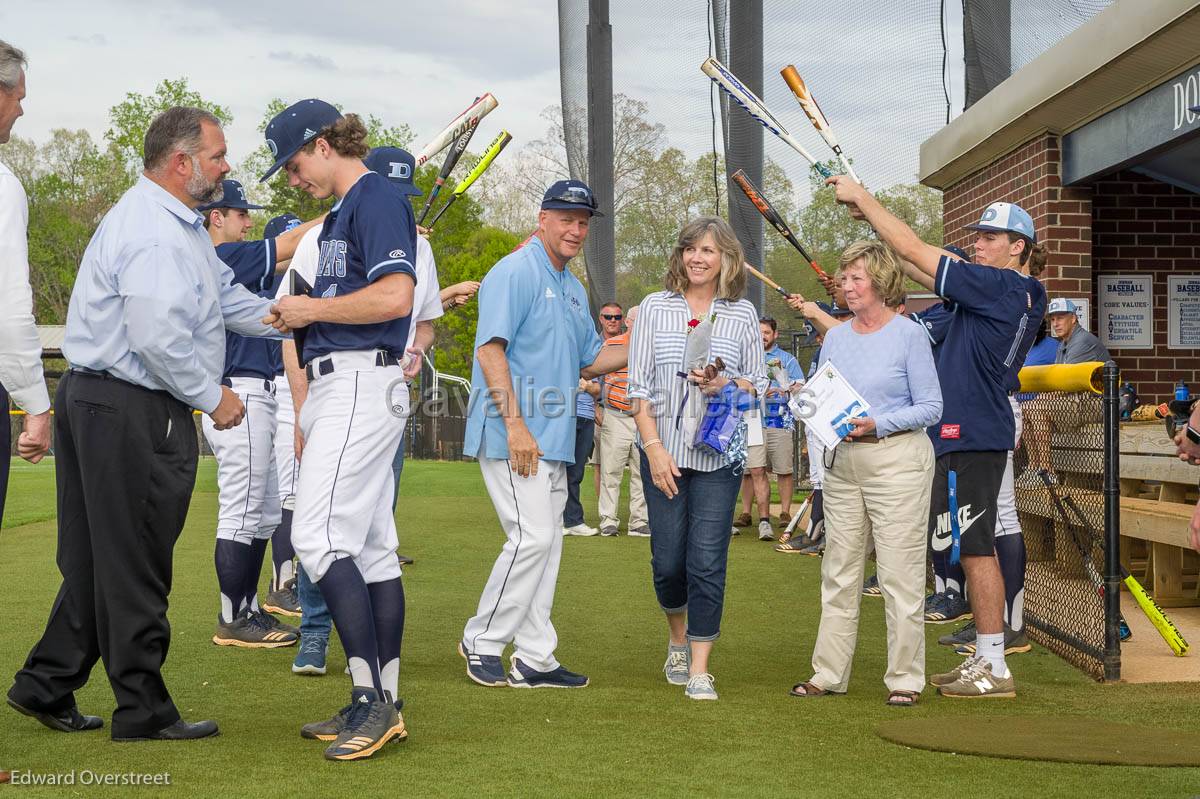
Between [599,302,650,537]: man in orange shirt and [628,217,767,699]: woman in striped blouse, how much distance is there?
666 centimetres

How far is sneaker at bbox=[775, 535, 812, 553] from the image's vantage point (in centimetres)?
1091

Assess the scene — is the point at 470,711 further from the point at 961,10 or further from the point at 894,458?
the point at 961,10

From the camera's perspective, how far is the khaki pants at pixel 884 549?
5.27 meters

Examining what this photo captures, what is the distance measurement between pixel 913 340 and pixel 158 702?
132 inches

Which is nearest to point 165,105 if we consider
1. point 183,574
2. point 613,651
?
point 183,574

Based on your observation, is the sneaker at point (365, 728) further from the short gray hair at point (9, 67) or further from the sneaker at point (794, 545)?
the sneaker at point (794, 545)

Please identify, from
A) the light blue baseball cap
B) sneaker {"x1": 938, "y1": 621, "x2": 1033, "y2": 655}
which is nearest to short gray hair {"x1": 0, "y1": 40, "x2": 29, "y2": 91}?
the light blue baseball cap

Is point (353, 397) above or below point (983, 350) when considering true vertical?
below

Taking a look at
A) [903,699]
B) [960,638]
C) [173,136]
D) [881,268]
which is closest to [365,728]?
[173,136]

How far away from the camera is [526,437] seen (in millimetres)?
5406

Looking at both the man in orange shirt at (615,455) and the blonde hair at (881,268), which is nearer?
the blonde hair at (881,268)

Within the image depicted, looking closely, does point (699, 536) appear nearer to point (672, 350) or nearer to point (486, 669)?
point (672, 350)

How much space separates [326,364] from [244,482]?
92.2 inches

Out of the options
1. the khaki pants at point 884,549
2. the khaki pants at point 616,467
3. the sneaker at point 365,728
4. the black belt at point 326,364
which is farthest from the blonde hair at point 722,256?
the khaki pants at point 616,467
